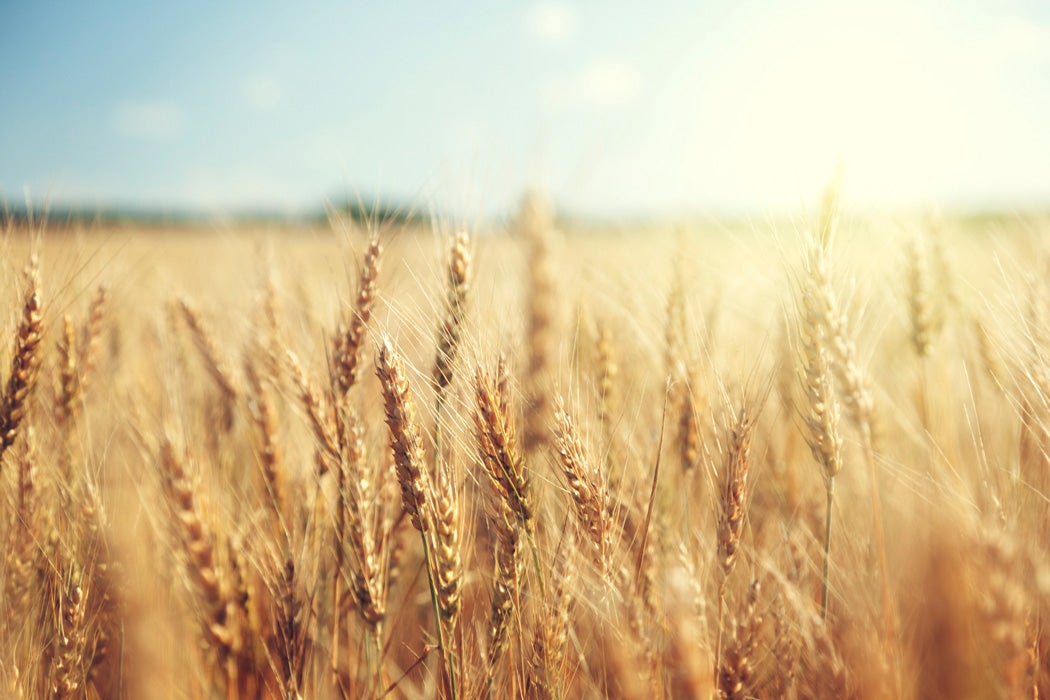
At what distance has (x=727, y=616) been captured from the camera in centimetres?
120

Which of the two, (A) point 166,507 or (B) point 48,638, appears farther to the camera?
(B) point 48,638

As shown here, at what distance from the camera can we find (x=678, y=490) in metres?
1.93

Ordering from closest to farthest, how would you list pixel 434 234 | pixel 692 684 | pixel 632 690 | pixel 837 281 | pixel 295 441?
pixel 692 684
pixel 632 690
pixel 837 281
pixel 434 234
pixel 295 441

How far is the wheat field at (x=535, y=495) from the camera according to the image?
108 cm

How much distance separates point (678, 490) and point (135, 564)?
1.52 metres

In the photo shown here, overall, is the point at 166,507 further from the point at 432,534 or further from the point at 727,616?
the point at 727,616

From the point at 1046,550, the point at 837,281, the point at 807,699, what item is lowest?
the point at 807,699

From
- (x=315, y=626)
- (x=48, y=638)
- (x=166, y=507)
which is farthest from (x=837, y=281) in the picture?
(x=48, y=638)

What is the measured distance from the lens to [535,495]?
1233mm

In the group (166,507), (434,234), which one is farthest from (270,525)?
(434,234)

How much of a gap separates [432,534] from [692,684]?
566 millimetres

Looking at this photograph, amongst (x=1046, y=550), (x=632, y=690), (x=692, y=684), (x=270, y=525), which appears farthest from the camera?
(x=270, y=525)

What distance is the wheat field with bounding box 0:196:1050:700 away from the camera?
1082 mm

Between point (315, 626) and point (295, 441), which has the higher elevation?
point (295, 441)
